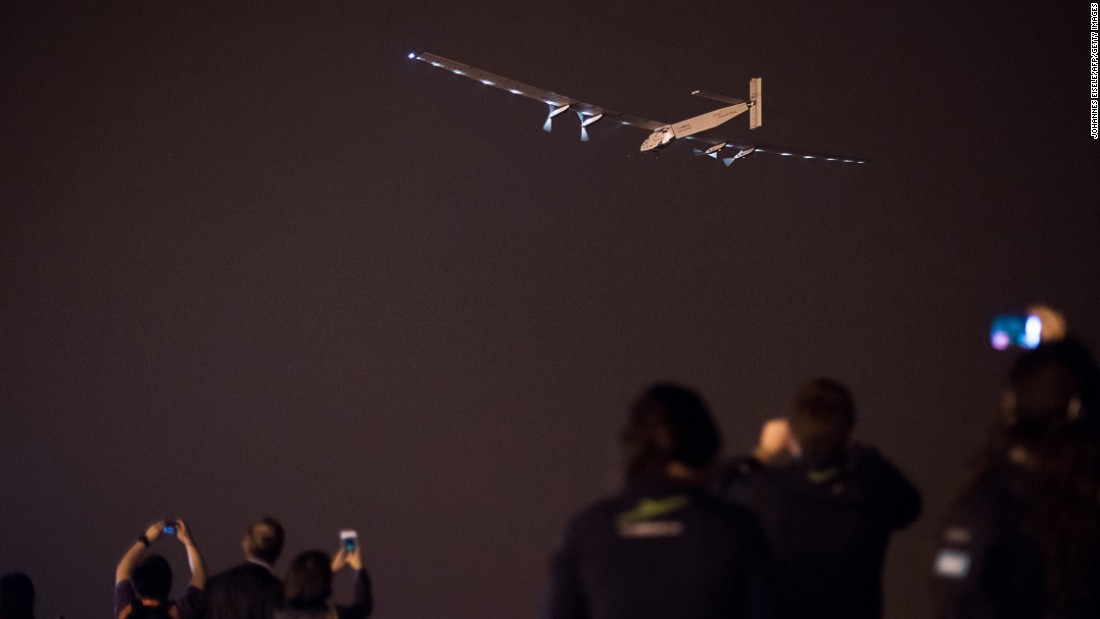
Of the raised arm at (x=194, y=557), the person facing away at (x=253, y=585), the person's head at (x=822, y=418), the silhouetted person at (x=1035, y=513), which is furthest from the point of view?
the raised arm at (x=194, y=557)

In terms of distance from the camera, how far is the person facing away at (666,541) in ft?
6.73

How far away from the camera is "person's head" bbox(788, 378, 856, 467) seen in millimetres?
2652

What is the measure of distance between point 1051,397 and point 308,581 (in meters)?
2.49

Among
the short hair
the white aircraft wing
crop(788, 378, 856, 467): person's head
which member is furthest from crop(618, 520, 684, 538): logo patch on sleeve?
the white aircraft wing

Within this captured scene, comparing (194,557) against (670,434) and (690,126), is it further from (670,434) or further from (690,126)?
(690,126)

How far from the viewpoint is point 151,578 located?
13.1ft

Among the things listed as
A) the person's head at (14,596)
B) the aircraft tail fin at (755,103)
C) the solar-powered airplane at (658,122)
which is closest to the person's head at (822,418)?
the person's head at (14,596)

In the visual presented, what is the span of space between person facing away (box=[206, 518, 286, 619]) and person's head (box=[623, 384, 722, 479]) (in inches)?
82.9

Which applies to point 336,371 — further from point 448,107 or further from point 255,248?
point 448,107

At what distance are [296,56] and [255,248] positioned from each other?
1.22m

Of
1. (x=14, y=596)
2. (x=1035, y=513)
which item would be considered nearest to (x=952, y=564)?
(x=1035, y=513)

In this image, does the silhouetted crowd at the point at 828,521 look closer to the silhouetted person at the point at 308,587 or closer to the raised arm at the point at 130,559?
the silhouetted person at the point at 308,587

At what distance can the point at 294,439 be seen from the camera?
6.98m

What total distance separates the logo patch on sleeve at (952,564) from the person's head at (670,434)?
435mm
